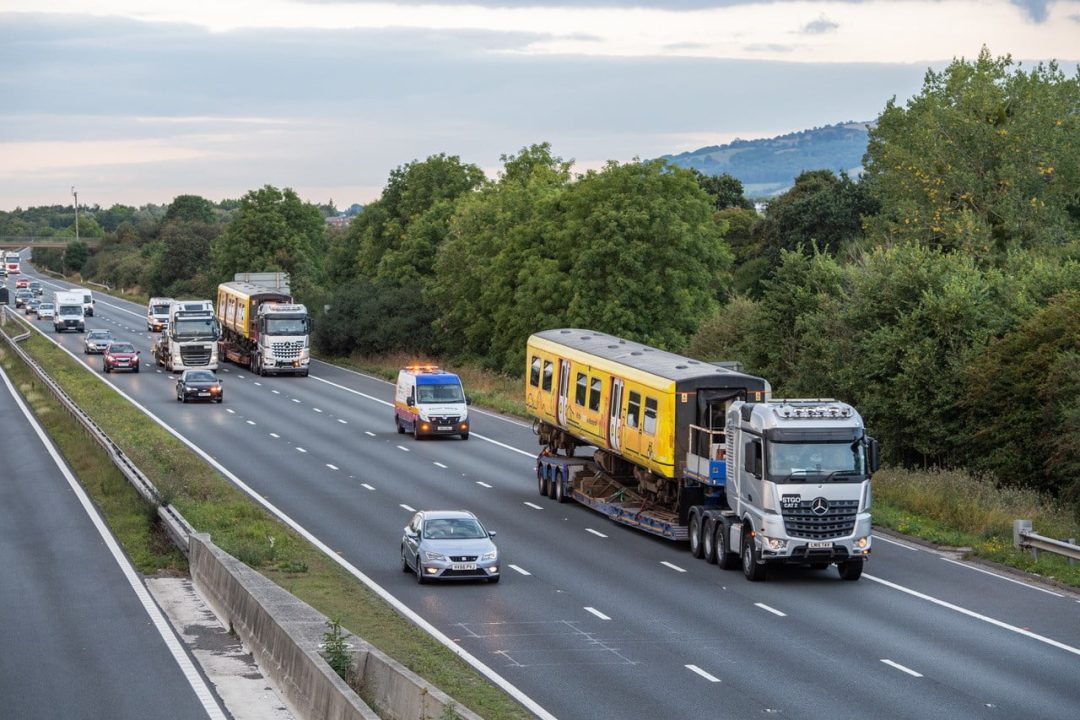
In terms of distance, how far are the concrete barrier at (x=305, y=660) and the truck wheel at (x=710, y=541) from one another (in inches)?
371

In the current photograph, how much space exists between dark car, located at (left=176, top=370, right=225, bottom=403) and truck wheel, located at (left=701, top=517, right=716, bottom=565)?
127ft

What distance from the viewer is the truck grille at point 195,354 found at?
80.0 meters

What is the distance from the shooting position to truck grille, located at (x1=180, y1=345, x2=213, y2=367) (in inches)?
3150

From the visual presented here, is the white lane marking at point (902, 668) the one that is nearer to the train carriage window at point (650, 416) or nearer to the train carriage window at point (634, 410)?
the train carriage window at point (650, 416)

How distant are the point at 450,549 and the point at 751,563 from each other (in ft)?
19.1

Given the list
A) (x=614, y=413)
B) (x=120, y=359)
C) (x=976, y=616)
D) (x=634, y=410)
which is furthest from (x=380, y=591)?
(x=120, y=359)

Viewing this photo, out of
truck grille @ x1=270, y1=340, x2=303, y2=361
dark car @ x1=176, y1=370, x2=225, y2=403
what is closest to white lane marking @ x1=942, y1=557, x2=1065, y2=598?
dark car @ x1=176, y1=370, x2=225, y2=403

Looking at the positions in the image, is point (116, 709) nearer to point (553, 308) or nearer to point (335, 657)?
point (335, 657)

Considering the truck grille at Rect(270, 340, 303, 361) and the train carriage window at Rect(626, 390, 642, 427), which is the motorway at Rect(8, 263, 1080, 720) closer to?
the train carriage window at Rect(626, 390, 642, 427)

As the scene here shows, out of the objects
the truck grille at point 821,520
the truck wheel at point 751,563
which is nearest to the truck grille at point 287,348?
the truck wheel at point 751,563

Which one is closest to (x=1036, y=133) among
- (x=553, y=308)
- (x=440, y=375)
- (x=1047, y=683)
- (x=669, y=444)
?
(x=553, y=308)

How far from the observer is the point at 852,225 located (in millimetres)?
101438

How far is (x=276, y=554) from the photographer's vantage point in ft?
105

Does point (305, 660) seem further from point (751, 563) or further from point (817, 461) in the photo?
point (817, 461)
